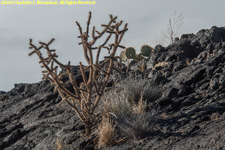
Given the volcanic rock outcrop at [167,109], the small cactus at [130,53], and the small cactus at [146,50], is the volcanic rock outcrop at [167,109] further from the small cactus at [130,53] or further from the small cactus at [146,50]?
the small cactus at [130,53]

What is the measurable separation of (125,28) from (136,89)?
5.67 feet

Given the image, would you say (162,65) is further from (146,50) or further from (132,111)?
(132,111)

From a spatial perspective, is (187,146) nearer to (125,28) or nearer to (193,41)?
(125,28)

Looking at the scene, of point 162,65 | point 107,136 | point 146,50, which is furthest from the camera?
point 146,50

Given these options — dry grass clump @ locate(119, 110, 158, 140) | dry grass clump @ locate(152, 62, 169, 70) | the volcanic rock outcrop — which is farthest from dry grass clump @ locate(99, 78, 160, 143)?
dry grass clump @ locate(152, 62, 169, 70)

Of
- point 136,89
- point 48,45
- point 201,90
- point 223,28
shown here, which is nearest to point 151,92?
point 136,89

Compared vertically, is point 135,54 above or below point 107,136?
above

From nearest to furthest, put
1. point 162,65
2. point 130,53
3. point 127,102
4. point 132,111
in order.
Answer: point 132,111 < point 127,102 < point 162,65 < point 130,53

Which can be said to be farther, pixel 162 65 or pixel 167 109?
pixel 162 65

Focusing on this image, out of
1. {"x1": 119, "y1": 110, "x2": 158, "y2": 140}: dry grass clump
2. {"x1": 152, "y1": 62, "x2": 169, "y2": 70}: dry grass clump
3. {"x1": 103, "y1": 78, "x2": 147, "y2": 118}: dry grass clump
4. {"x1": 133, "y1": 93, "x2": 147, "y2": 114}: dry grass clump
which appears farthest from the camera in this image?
{"x1": 152, "y1": 62, "x2": 169, "y2": 70}: dry grass clump

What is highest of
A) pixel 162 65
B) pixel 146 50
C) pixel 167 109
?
pixel 146 50

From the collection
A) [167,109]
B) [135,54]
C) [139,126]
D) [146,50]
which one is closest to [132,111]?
[167,109]

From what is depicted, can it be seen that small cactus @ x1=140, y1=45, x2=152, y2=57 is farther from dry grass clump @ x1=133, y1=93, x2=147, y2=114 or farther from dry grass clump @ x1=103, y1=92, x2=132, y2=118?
dry grass clump @ x1=133, y1=93, x2=147, y2=114

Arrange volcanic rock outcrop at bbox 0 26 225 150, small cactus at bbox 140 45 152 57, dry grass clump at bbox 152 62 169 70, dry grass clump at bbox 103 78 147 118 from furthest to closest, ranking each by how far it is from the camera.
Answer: small cactus at bbox 140 45 152 57 < dry grass clump at bbox 152 62 169 70 < dry grass clump at bbox 103 78 147 118 < volcanic rock outcrop at bbox 0 26 225 150
